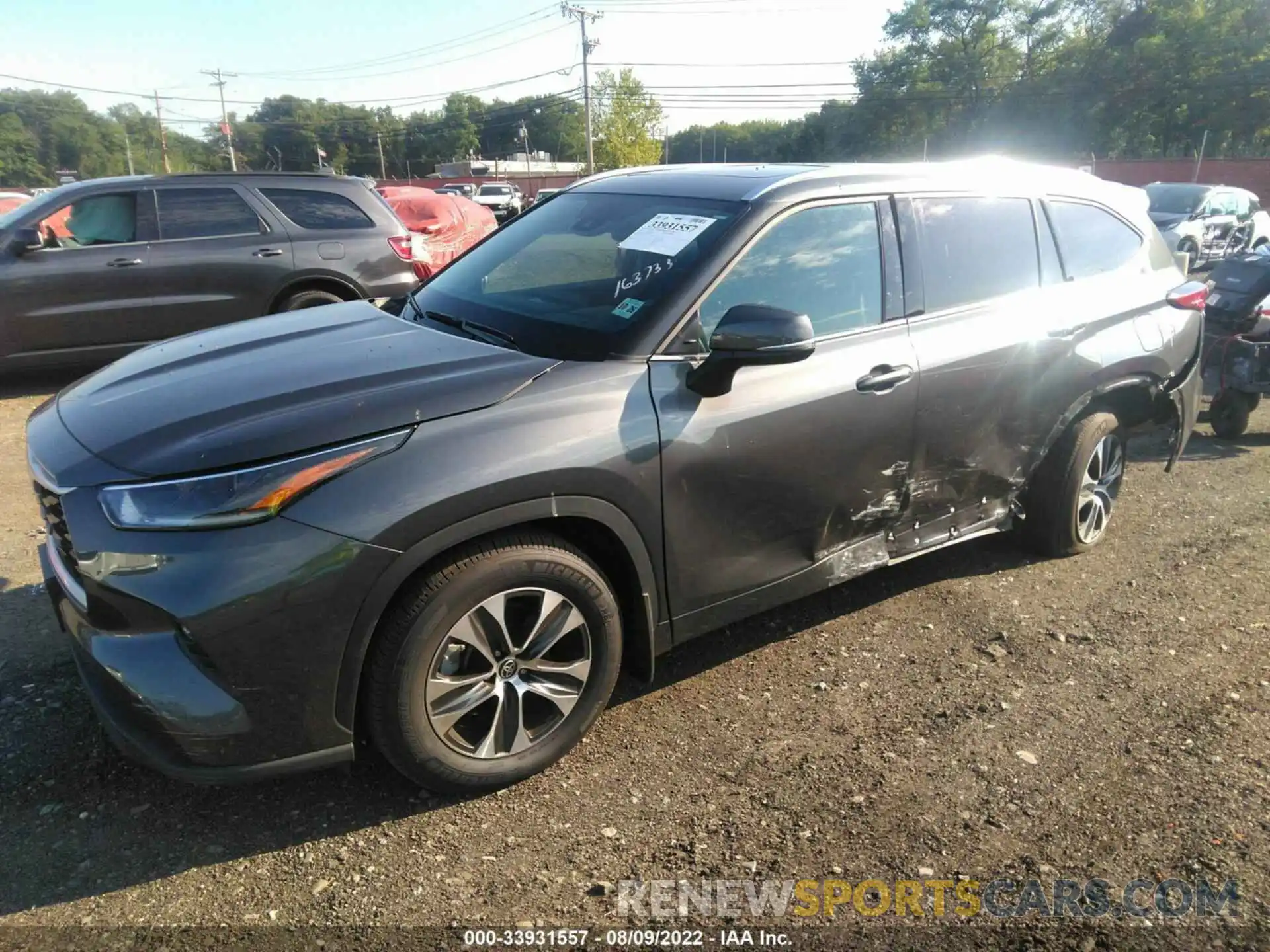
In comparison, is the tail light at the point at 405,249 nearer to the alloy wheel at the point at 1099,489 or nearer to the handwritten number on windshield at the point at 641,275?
the handwritten number on windshield at the point at 641,275

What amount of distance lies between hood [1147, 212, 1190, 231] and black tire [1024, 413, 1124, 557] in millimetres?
15893

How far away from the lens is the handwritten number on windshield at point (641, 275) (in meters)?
3.07

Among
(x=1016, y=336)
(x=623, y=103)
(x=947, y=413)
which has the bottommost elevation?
(x=947, y=413)

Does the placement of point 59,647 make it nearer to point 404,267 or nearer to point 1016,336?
point 1016,336

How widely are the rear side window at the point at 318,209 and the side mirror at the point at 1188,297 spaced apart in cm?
649

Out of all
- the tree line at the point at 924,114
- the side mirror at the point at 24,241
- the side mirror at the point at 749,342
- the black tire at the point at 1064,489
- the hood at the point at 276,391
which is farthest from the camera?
the tree line at the point at 924,114

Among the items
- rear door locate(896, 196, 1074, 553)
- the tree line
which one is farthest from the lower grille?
the tree line

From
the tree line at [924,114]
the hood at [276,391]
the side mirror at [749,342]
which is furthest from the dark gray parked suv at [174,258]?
the tree line at [924,114]

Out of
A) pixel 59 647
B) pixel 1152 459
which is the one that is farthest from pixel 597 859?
pixel 1152 459

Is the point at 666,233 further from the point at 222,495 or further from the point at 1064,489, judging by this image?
the point at 1064,489

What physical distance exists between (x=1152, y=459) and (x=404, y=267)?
252 inches

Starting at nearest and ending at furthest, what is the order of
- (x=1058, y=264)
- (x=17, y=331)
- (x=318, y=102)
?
1. (x=1058, y=264)
2. (x=17, y=331)
3. (x=318, y=102)

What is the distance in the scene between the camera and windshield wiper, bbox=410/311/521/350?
3039mm

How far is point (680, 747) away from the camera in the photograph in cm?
302
